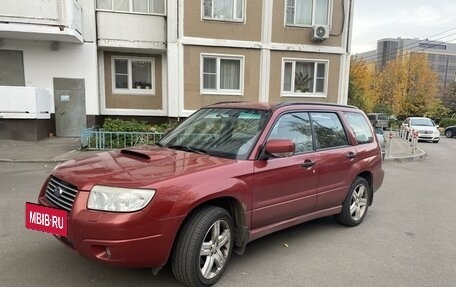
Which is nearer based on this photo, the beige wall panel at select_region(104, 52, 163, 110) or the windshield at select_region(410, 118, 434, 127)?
the beige wall panel at select_region(104, 52, 163, 110)

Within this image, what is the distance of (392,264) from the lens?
3.97 meters

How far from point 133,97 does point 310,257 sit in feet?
40.1

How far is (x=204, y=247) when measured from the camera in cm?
326

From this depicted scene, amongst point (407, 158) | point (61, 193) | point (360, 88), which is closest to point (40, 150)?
point (61, 193)

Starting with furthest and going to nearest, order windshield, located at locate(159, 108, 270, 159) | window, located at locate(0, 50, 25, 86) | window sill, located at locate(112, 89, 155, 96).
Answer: window sill, located at locate(112, 89, 155, 96) < window, located at locate(0, 50, 25, 86) < windshield, located at locate(159, 108, 270, 159)

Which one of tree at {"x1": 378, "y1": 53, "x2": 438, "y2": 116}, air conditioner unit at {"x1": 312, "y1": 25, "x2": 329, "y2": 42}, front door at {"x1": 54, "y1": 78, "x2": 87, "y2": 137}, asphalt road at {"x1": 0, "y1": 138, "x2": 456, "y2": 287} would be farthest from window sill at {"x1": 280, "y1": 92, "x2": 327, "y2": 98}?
tree at {"x1": 378, "y1": 53, "x2": 438, "y2": 116}

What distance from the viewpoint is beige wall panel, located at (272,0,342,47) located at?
1422 cm

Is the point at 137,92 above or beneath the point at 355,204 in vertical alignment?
above

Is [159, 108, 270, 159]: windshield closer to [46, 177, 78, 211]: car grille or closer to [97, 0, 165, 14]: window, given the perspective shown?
[46, 177, 78, 211]: car grille

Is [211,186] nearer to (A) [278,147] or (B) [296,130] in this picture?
(A) [278,147]

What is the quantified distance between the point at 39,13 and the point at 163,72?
15.9 ft

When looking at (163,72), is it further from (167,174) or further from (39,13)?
(167,174)

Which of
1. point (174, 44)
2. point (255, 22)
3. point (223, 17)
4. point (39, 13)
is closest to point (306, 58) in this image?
point (255, 22)

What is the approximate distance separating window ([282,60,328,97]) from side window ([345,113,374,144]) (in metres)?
9.41
